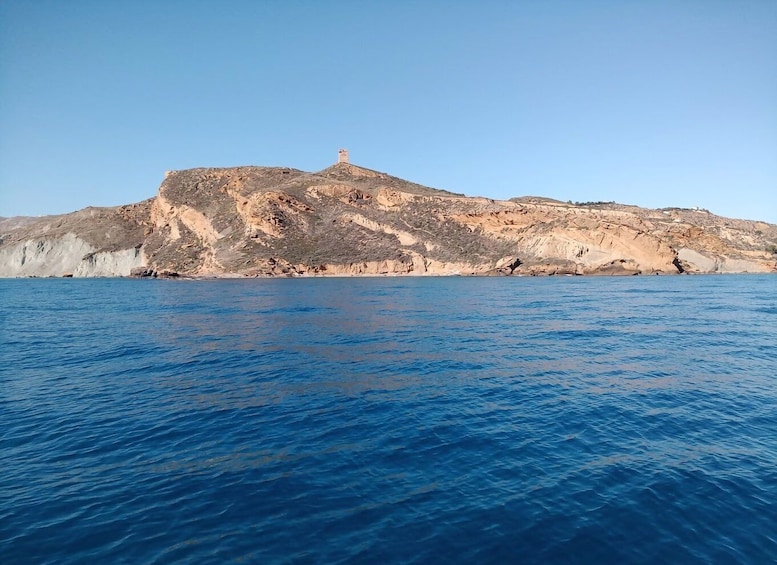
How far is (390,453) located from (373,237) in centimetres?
10837

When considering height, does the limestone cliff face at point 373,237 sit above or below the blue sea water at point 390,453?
above

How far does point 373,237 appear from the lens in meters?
118

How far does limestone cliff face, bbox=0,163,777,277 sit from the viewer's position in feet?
336

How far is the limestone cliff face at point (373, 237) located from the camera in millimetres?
102562

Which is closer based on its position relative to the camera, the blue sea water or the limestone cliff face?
the blue sea water

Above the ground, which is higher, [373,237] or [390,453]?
[373,237]

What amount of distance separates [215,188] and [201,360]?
409ft

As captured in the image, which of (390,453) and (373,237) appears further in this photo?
(373,237)

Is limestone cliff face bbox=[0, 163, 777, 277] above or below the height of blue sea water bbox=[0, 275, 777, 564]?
above

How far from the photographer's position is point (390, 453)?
1070 centimetres

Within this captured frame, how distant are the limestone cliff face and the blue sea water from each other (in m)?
83.2

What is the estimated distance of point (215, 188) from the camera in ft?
437

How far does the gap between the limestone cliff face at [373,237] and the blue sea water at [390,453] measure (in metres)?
83.2

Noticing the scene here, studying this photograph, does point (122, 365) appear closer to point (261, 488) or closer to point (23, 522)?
point (23, 522)
